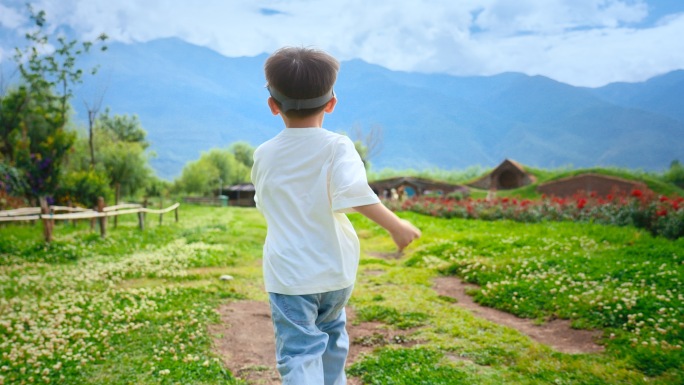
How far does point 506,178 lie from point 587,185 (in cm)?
771

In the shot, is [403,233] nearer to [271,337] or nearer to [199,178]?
[271,337]

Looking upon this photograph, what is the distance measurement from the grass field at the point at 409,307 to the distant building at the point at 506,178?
762 inches

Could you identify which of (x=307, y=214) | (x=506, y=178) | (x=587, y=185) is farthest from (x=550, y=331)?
(x=506, y=178)

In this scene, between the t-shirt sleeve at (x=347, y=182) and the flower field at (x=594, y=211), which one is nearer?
the t-shirt sleeve at (x=347, y=182)

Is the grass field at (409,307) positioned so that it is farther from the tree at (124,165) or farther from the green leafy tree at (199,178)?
the green leafy tree at (199,178)

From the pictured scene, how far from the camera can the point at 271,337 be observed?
20.3 ft

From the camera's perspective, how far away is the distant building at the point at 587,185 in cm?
2431

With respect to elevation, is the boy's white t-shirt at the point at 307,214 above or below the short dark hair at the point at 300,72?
below

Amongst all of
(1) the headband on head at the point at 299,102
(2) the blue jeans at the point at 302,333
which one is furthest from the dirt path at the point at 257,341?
(1) the headband on head at the point at 299,102

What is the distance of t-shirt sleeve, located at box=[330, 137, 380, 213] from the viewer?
2539 mm

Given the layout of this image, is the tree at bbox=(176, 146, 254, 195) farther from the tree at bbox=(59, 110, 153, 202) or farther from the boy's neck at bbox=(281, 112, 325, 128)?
the boy's neck at bbox=(281, 112, 325, 128)

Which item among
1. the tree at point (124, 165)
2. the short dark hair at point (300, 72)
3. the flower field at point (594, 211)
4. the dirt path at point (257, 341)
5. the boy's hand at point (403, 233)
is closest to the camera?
the boy's hand at point (403, 233)

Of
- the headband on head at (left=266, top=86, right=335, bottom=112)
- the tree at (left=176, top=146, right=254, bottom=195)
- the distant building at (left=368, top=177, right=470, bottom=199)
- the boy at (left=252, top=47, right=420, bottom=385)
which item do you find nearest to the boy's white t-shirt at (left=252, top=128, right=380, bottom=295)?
the boy at (left=252, top=47, right=420, bottom=385)

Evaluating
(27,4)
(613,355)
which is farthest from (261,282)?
(27,4)
